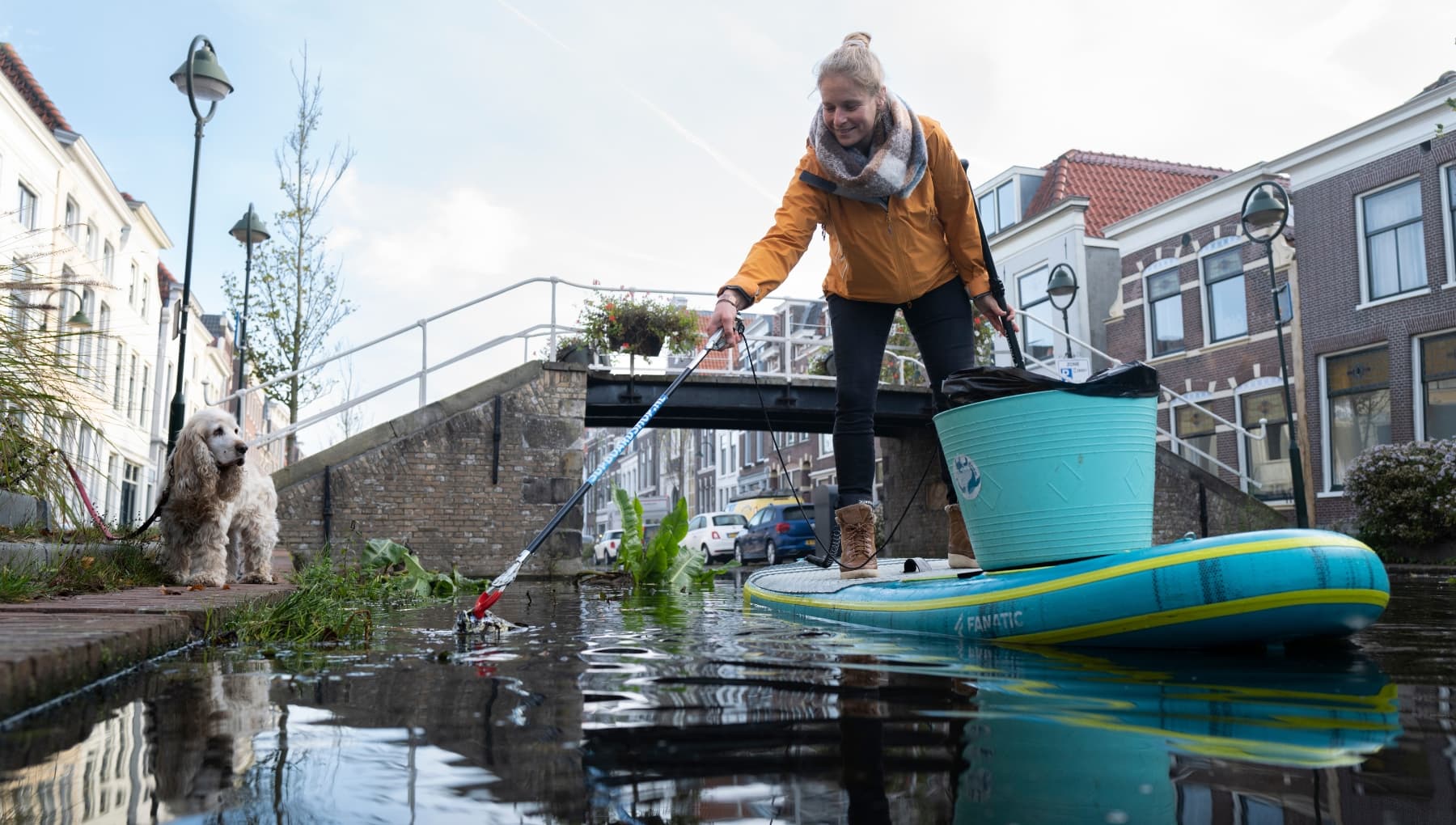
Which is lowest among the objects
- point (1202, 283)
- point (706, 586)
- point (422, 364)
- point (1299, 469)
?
point (706, 586)

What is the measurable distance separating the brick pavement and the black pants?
238cm

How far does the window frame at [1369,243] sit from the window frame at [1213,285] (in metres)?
2.18

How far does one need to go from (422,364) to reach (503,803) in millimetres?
12302

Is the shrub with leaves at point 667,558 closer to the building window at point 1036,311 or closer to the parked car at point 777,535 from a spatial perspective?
the parked car at point 777,535

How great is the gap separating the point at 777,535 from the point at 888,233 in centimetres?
1808

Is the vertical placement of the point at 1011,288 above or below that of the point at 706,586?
above

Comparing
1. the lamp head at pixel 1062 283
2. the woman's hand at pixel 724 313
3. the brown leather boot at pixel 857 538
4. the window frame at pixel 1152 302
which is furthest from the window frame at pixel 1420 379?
the woman's hand at pixel 724 313

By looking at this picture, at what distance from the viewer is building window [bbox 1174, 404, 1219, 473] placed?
1888 cm

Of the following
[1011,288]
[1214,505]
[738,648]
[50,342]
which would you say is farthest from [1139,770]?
[1011,288]

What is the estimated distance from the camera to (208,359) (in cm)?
4328

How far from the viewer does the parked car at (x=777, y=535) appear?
21641 mm

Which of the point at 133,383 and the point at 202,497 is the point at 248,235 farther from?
the point at 133,383

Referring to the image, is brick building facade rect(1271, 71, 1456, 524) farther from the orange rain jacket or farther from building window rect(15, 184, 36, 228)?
building window rect(15, 184, 36, 228)

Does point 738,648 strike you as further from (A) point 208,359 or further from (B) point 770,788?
(A) point 208,359
